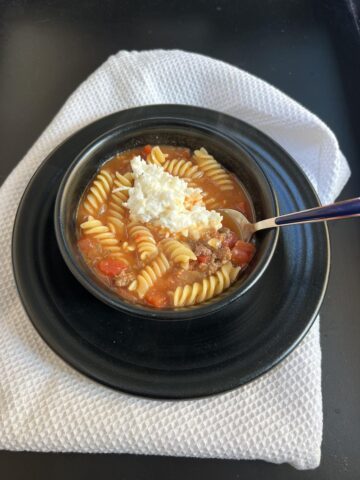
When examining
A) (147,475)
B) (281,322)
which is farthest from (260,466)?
(281,322)

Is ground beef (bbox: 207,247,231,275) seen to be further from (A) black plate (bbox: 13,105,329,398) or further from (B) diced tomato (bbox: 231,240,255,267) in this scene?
(A) black plate (bbox: 13,105,329,398)

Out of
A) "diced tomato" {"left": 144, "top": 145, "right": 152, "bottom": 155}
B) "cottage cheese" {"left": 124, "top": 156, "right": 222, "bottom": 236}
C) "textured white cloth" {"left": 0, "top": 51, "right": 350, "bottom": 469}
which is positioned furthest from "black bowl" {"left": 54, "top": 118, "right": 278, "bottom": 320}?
"textured white cloth" {"left": 0, "top": 51, "right": 350, "bottom": 469}

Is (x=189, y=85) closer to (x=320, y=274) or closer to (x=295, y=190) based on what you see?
(x=295, y=190)

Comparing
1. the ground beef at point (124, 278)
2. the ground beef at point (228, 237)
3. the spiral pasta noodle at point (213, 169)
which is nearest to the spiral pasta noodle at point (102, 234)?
the ground beef at point (124, 278)

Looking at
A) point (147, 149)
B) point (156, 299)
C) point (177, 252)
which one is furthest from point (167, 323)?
point (147, 149)

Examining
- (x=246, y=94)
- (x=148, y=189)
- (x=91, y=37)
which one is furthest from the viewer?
(x=91, y=37)

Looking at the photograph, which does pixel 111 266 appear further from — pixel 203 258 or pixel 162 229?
pixel 203 258

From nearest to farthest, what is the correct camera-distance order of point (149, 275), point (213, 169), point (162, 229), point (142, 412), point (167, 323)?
point (142, 412)
point (167, 323)
point (149, 275)
point (162, 229)
point (213, 169)
